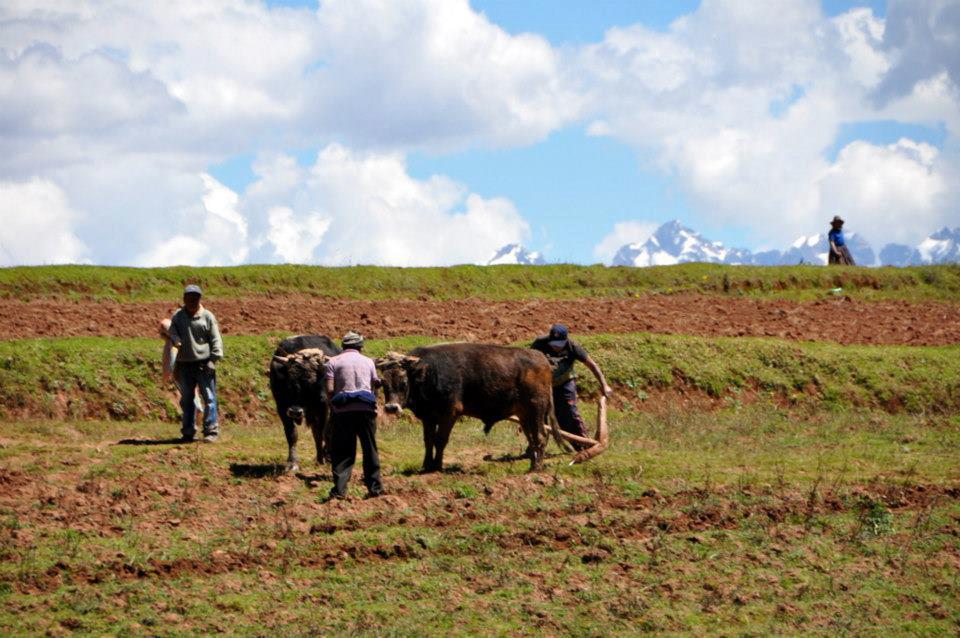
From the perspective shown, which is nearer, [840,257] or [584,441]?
[584,441]

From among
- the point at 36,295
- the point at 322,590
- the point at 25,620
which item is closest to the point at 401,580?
the point at 322,590

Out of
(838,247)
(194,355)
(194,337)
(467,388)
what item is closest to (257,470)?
(194,355)

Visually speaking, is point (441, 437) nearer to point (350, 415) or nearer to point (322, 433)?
point (322, 433)

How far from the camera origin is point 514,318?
97.9 feet

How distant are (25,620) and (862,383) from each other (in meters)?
19.9

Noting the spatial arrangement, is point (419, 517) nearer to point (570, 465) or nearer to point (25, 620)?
point (570, 465)

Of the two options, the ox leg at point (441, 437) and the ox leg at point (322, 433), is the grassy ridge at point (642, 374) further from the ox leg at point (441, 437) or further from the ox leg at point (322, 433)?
the ox leg at point (441, 437)

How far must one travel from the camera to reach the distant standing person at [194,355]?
17906 mm

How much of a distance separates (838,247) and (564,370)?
24638 millimetres

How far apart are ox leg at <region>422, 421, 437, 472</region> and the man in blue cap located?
7.07 feet

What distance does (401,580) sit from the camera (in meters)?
12.1

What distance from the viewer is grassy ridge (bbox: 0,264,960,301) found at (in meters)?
33.4

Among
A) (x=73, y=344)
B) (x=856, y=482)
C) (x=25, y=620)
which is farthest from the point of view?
(x=73, y=344)

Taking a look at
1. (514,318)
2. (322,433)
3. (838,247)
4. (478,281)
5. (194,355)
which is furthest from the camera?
(838,247)
